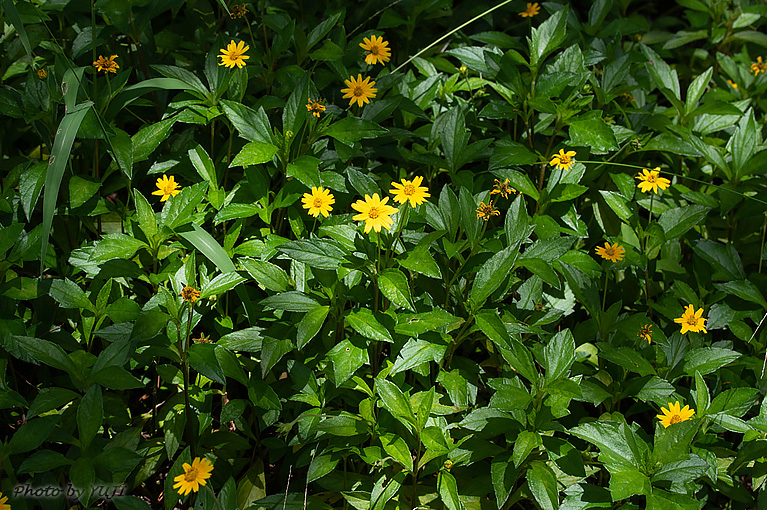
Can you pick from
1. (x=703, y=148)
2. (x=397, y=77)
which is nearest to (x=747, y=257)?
(x=703, y=148)

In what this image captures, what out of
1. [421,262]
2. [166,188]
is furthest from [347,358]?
[166,188]

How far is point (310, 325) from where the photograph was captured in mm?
1712

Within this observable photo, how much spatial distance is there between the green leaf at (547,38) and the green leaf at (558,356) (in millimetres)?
1019

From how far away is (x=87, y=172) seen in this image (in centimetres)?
222

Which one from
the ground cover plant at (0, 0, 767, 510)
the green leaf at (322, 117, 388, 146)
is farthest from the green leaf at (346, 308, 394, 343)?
the green leaf at (322, 117, 388, 146)

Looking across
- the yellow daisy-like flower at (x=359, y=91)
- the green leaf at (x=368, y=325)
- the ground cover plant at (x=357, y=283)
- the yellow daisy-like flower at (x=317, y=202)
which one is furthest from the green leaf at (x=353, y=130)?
the green leaf at (x=368, y=325)

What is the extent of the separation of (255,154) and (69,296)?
669 millimetres

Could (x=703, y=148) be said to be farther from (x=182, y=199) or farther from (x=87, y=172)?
(x=87, y=172)

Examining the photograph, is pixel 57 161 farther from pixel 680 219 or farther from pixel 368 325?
pixel 680 219

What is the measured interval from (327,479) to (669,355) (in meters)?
1.07

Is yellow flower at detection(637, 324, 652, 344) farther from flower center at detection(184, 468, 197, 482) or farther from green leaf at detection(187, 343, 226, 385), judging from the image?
flower center at detection(184, 468, 197, 482)

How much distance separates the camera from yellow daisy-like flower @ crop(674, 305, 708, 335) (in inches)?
76.0

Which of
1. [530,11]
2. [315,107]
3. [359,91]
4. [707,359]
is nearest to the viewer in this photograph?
[707,359]

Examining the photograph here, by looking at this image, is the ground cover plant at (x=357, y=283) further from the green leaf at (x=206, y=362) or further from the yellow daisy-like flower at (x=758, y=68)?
the yellow daisy-like flower at (x=758, y=68)
